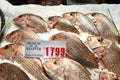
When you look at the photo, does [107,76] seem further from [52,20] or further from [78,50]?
[52,20]

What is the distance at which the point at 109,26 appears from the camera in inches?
55.1

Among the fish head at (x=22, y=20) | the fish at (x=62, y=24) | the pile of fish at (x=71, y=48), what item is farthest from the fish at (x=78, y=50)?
the fish head at (x=22, y=20)

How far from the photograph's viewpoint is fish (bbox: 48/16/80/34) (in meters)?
1.36

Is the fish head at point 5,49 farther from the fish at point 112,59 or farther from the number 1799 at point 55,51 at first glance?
the fish at point 112,59

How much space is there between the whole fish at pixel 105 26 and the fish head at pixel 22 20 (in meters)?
0.34

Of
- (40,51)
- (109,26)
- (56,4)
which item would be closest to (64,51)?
(40,51)

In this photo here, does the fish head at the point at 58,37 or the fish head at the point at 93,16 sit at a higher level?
the fish head at the point at 58,37

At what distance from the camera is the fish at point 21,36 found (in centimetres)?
126

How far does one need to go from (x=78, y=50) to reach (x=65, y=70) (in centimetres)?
15

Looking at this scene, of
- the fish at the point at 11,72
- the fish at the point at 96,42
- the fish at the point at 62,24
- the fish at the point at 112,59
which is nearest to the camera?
the fish at the point at 11,72

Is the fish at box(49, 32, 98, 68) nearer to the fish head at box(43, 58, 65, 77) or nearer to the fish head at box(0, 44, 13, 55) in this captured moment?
the fish head at box(43, 58, 65, 77)

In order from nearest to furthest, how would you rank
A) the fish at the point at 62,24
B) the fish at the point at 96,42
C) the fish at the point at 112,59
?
the fish at the point at 112,59 → the fish at the point at 96,42 → the fish at the point at 62,24

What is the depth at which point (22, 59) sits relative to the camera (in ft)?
3.75

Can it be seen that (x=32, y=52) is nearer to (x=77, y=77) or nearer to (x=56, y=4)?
(x=77, y=77)
